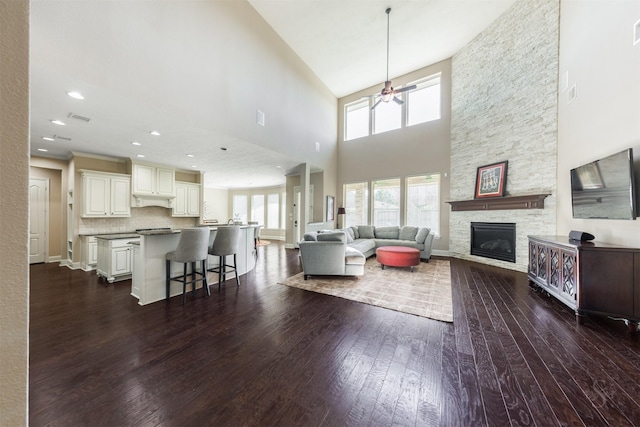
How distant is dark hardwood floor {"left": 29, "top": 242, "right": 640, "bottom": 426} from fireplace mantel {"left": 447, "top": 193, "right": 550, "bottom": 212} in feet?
7.48

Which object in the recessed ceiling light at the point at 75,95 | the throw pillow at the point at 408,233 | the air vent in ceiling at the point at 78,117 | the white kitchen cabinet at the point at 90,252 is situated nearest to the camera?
the recessed ceiling light at the point at 75,95

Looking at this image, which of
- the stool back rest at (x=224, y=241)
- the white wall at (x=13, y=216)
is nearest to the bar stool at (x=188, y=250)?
the stool back rest at (x=224, y=241)

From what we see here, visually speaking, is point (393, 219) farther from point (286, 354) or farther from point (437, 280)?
point (286, 354)

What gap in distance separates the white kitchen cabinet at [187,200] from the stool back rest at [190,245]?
3752 millimetres

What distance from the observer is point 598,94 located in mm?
3158

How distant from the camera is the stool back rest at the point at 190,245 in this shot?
124 inches

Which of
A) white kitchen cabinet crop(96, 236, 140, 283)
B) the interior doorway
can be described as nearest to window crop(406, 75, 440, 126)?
the interior doorway

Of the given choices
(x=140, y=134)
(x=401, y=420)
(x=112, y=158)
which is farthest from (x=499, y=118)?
(x=112, y=158)

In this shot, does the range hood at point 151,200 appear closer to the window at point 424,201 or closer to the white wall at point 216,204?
the white wall at point 216,204

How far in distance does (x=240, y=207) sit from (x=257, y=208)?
39.3 inches

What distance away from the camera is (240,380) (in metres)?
1.71

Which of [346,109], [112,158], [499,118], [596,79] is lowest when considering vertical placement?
[112,158]

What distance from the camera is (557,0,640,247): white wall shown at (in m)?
2.64

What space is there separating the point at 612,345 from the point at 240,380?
10.7 ft
